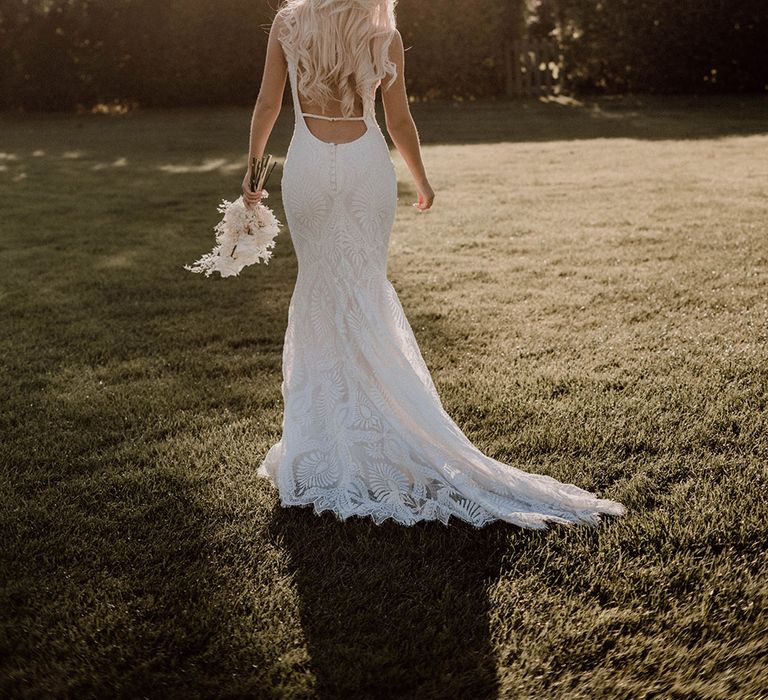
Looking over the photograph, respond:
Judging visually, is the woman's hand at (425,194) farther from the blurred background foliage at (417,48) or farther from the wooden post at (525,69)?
the wooden post at (525,69)

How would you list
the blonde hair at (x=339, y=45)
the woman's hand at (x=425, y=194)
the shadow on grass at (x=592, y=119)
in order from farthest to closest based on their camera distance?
the shadow on grass at (x=592, y=119)
the woman's hand at (x=425, y=194)
the blonde hair at (x=339, y=45)

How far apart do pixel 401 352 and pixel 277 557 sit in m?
0.97

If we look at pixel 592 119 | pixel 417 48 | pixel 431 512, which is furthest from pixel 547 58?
pixel 431 512

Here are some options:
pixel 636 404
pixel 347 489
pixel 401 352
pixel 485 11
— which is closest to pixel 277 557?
pixel 347 489

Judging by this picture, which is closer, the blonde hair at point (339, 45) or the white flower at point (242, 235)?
the blonde hair at point (339, 45)

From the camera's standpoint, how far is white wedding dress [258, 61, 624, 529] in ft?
10.7

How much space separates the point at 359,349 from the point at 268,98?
42.6 inches

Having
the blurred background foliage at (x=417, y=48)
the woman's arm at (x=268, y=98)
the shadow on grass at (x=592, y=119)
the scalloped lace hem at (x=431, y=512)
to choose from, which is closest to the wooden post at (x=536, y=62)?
the blurred background foliage at (x=417, y=48)

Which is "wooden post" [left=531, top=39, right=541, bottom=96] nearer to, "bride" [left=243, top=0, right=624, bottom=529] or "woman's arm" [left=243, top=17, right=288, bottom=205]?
"bride" [left=243, top=0, right=624, bottom=529]

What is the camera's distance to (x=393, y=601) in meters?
2.77

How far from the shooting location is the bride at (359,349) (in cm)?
319

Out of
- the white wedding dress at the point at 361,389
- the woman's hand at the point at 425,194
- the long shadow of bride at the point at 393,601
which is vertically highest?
the woman's hand at the point at 425,194

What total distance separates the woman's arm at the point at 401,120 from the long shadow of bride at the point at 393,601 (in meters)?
1.44

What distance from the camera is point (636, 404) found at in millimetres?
4070
